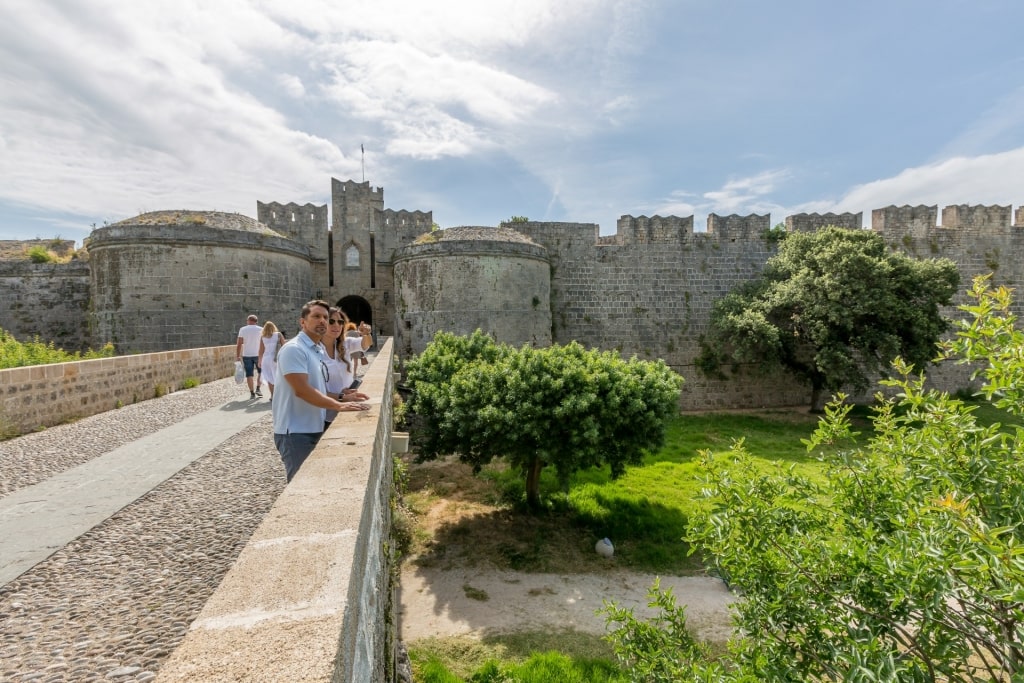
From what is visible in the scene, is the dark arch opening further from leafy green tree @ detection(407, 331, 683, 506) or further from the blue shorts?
the blue shorts

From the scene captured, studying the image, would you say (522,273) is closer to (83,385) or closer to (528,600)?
(528,600)

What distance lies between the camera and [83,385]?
7.81m

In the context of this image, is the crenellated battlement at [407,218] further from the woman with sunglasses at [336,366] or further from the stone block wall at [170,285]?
the woman with sunglasses at [336,366]

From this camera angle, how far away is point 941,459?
8.80ft

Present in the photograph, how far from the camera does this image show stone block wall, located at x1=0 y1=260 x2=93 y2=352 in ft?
56.1

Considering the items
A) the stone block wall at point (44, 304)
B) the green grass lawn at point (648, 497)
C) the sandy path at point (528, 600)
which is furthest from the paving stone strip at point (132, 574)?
the stone block wall at point (44, 304)

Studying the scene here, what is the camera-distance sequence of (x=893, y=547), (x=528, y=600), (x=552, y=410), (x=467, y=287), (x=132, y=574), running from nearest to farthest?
(x=893, y=547) → (x=132, y=574) → (x=528, y=600) → (x=552, y=410) → (x=467, y=287)

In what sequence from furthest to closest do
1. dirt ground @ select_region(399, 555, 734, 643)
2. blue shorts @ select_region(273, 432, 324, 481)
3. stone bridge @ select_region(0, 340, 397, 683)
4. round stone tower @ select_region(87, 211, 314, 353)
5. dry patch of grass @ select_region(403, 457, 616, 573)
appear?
round stone tower @ select_region(87, 211, 314, 353), dry patch of grass @ select_region(403, 457, 616, 573), dirt ground @ select_region(399, 555, 734, 643), blue shorts @ select_region(273, 432, 324, 481), stone bridge @ select_region(0, 340, 397, 683)

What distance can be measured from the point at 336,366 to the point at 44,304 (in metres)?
18.5

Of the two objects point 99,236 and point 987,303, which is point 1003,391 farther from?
point 99,236

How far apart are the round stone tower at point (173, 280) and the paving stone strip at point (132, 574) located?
9976mm

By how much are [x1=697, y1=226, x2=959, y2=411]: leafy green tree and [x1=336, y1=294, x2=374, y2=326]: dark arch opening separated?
Answer: 1373cm

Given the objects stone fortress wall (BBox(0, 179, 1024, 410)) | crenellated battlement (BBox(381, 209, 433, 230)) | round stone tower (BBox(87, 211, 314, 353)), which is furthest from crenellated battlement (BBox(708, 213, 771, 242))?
round stone tower (BBox(87, 211, 314, 353))

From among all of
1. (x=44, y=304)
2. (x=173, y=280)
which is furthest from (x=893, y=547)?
(x=44, y=304)
